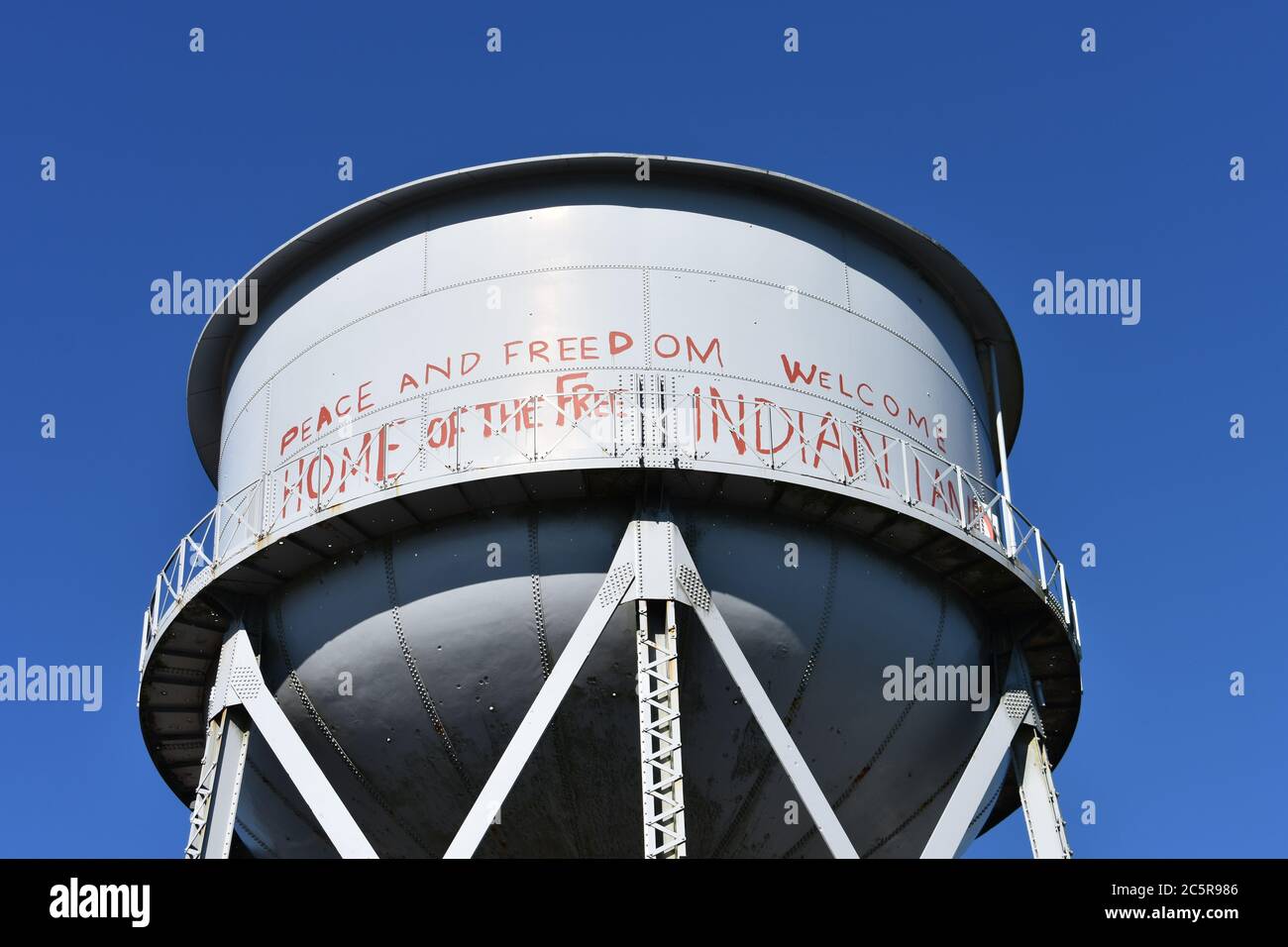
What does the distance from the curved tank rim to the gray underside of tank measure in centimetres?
369

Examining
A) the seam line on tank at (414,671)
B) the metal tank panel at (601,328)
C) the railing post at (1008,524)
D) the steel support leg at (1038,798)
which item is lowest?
the steel support leg at (1038,798)

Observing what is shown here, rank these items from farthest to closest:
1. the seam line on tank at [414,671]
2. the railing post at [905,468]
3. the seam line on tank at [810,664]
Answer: the railing post at [905,468]
the seam line on tank at [810,664]
the seam line on tank at [414,671]

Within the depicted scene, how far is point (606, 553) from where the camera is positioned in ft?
50.9

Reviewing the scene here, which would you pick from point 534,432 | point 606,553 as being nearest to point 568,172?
point 534,432

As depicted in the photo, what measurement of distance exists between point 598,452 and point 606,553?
0.89 meters

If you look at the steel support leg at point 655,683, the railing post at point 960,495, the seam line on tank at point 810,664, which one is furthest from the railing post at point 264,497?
the railing post at point 960,495

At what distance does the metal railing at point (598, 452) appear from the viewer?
51.1 feet

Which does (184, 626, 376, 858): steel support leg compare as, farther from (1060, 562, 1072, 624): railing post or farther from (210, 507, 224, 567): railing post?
(1060, 562, 1072, 624): railing post

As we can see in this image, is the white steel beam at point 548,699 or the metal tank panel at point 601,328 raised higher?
the metal tank panel at point 601,328

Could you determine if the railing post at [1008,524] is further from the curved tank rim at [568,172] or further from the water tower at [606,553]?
the curved tank rim at [568,172]

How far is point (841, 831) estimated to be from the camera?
48.5 ft

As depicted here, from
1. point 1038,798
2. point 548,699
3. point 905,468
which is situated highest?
point 905,468

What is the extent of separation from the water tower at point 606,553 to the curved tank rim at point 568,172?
6 cm

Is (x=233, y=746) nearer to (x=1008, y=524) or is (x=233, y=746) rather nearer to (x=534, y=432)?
(x=534, y=432)
